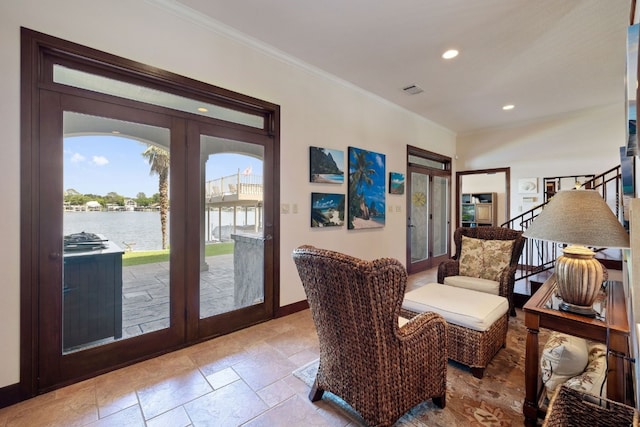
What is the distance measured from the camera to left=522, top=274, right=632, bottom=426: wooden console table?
1.38m

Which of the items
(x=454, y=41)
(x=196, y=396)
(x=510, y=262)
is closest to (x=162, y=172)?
(x=196, y=396)

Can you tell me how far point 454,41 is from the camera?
116 inches

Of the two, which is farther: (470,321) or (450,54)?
(450,54)

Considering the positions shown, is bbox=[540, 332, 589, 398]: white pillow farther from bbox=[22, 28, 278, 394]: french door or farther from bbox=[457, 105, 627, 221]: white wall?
bbox=[457, 105, 627, 221]: white wall

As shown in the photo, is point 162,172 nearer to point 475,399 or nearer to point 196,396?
point 196,396

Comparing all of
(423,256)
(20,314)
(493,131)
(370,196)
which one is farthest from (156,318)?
(493,131)

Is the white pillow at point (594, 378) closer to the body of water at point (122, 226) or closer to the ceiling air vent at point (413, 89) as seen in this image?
the body of water at point (122, 226)

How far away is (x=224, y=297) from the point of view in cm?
294

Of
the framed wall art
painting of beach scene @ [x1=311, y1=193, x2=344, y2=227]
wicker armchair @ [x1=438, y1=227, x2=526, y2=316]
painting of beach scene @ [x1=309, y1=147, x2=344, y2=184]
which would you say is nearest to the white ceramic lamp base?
wicker armchair @ [x1=438, y1=227, x2=526, y2=316]

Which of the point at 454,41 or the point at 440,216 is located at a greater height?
the point at 454,41

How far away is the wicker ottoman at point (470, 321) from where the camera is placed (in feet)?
6.84

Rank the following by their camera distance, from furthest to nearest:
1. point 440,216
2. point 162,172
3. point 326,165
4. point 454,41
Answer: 1. point 440,216
2. point 326,165
3. point 454,41
4. point 162,172

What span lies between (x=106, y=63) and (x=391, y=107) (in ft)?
12.7

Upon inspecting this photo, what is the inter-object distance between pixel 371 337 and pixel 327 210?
93.4 inches
